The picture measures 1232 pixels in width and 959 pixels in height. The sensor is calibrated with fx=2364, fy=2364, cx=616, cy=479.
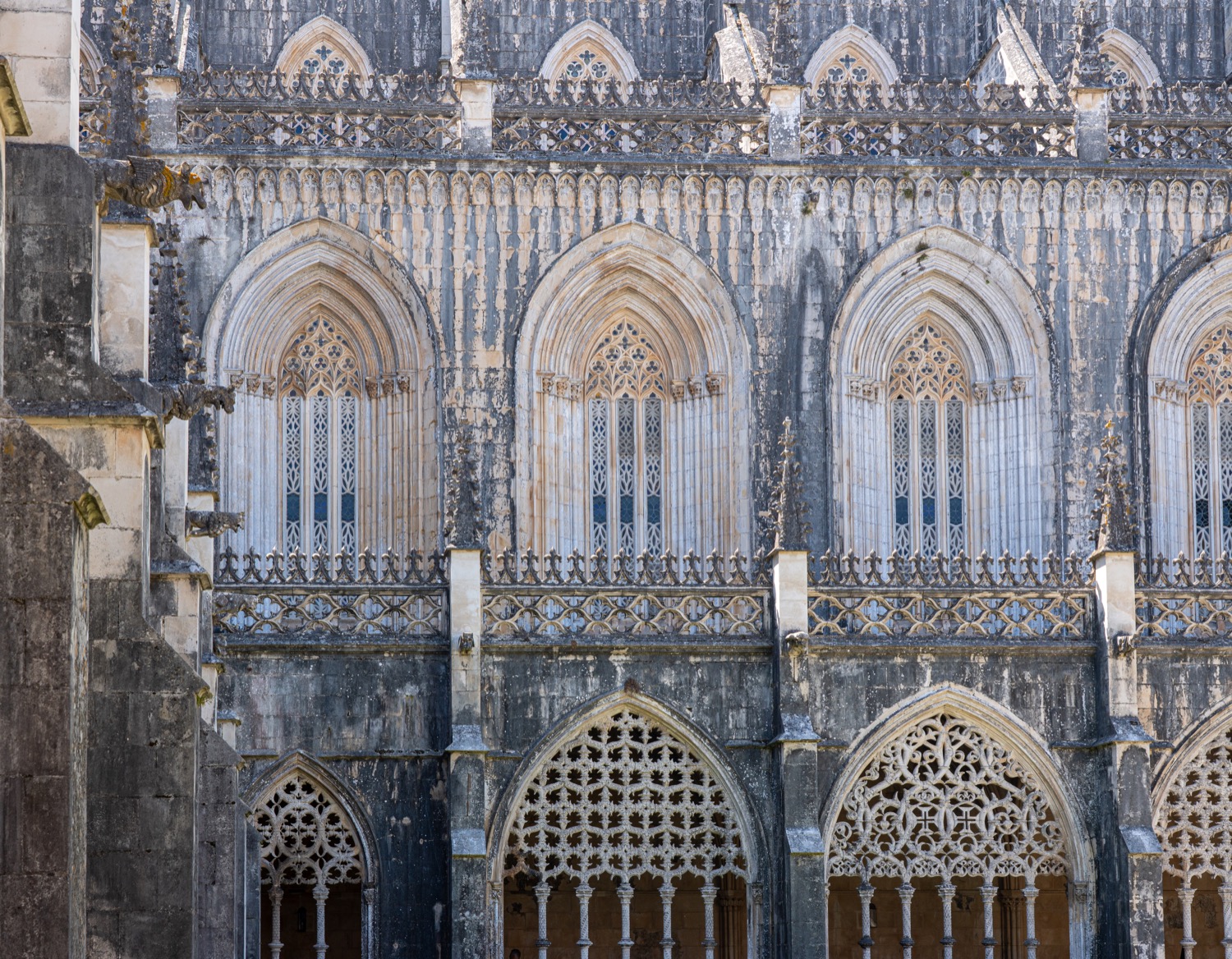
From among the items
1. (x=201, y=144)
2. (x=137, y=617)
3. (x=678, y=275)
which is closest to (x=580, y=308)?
(x=678, y=275)

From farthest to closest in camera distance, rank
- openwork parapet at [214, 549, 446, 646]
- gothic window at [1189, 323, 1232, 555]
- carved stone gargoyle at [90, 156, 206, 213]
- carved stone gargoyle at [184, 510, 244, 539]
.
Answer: gothic window at [1189, 323, 1232, 555], openwork parapet at [214, 549, 446, 646], carved stone gargoyle at [184, 510, 244, 539], carved stone gargoyle at [90, 156, 206, 213]

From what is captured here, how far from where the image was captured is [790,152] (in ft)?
97.2

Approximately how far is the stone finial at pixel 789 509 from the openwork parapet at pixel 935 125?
5379mm

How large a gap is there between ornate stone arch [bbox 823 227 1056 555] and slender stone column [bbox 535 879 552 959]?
263 inches

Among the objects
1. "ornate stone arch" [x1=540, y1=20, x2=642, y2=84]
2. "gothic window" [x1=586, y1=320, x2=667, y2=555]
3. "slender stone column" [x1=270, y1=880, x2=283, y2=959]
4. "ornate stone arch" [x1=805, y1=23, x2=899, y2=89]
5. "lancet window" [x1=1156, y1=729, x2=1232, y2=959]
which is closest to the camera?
"slender stone column" [x1=270, y1=880, x2=283, y2=959]

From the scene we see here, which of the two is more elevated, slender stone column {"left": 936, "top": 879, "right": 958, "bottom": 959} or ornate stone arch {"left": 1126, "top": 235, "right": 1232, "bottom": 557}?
ornate stone arch {"left": 1126, "top": 235, "right": 1232, "bottom": 557}

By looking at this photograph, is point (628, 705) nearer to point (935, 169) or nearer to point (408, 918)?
point (408, 918)

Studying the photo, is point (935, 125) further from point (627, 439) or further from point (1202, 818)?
point (1202, 818)

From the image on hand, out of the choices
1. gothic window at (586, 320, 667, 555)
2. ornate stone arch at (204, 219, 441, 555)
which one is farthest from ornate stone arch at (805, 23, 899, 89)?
ornate stone arch at (204, 219, 441, 555)

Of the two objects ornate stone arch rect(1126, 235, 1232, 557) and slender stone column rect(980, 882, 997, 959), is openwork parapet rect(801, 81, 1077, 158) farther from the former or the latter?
slender stone column rect(980, 882, 997, 959)

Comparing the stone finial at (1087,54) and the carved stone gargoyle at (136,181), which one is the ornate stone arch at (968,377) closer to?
the stone finial at (1087,54)

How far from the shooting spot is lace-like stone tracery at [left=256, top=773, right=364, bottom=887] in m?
25.0

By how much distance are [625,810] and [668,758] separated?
2.44 ft

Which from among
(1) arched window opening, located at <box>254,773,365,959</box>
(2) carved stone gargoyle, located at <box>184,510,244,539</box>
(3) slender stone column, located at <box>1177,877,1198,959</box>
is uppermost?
(2) carved stone gargoyle, located at <box>184,510,244,539</box>
